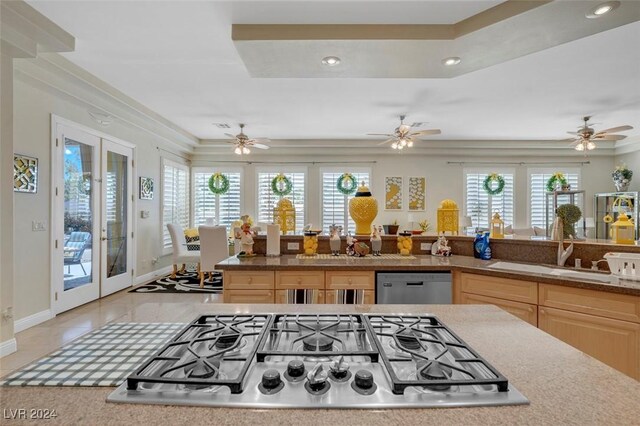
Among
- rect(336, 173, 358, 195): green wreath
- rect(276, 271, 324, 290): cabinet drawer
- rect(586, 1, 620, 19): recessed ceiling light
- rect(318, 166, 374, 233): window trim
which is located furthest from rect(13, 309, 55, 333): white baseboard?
rect(586, 1, 620, 19): recessed ceiling light

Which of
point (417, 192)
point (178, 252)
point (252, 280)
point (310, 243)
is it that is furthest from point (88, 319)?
point (417, 192)

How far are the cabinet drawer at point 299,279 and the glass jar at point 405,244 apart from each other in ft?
2.92

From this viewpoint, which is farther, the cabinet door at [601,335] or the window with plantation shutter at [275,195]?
the window with plantation shutter at [275,195]

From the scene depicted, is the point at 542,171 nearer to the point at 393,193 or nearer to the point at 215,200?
the point at 393,193

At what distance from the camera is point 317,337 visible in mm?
923

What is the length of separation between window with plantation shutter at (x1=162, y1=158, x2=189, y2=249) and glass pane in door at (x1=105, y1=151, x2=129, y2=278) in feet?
3.74

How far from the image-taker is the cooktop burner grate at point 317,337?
78cm

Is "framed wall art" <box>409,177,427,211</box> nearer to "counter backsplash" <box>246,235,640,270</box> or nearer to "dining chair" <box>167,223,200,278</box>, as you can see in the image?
"counter backsplash" <box>246,235,640,270</box>

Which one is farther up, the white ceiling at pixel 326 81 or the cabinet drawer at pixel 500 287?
the white ceiling at pixel 326 81

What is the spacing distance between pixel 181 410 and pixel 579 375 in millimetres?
889

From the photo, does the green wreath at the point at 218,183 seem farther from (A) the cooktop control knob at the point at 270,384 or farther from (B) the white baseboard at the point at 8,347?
(A) the cooktop control knob at the point at 270,384

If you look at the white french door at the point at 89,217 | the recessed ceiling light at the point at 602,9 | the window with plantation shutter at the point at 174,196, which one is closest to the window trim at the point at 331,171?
the window with plantation shutter at the point at 174,196

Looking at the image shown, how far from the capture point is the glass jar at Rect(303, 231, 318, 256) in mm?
2850

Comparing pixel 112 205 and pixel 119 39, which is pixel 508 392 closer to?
pixel 119 39
